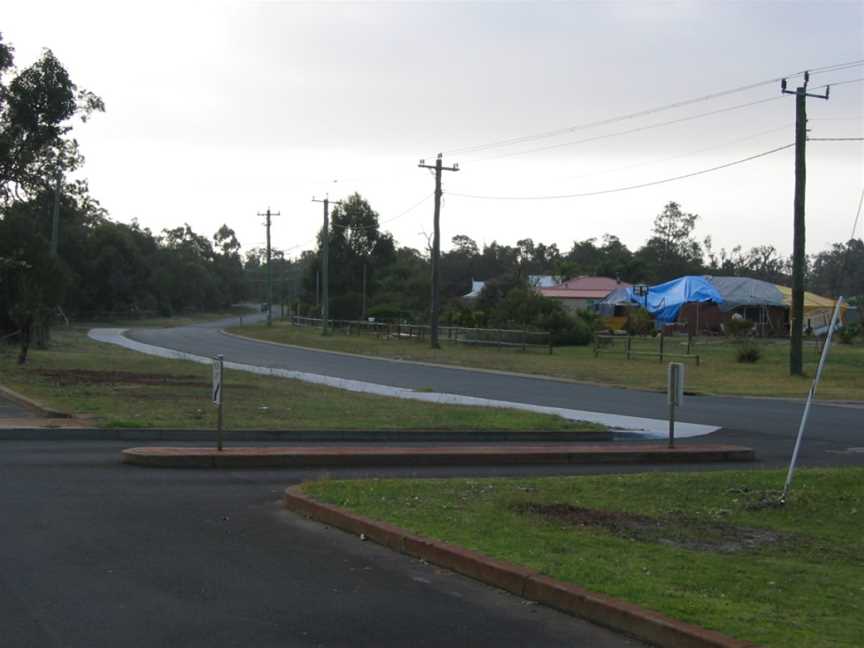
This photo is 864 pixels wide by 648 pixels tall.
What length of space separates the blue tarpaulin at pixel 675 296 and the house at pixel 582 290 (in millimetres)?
18376

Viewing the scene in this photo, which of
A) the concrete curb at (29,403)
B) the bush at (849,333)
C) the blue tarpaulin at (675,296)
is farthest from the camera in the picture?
the blue tarpaulin at (675,296)

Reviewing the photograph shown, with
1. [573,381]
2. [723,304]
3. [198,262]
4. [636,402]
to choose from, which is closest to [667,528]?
[636,402]

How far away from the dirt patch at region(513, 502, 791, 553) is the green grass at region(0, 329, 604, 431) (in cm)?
838

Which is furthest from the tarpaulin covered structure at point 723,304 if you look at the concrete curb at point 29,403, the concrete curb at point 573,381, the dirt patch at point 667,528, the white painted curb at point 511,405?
the dirt patch at point 667,528

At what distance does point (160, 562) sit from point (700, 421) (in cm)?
1782

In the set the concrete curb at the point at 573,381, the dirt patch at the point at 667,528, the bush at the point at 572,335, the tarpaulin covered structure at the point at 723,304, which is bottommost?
the concrete curb at the point at 573,381

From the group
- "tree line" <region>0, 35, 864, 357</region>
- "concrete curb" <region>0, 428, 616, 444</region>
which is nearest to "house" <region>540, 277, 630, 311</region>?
"tree line" <region>0, 35, 864, 357</region>

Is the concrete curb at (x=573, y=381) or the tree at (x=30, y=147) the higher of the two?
the tree at (x=30, y=147)

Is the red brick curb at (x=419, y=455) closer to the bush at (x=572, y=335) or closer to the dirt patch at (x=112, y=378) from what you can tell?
the dirt patch at (x=112, y=378)

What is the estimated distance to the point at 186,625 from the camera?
651 centimetres

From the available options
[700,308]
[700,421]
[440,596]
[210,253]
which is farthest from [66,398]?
[210,253]

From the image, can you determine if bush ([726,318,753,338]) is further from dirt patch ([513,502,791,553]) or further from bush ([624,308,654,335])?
dirt patch ([513,502,791,553])

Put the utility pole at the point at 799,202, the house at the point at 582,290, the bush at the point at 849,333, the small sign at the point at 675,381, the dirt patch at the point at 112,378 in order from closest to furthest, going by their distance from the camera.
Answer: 1. the small sign at the point at 675,381
2. the dirt patch at the point at 112,378
3. the utility pole at the point at 799,202
4. the bush at the point at 849,333
5. the house at the point at 582,290

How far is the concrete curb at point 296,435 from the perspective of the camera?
1633 cm
